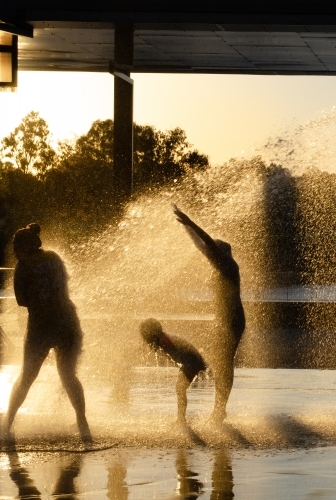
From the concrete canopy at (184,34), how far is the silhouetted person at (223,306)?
406 centimetres

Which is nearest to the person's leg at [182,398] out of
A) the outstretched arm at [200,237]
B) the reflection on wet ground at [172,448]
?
the reflection on wet ground at [172,448]

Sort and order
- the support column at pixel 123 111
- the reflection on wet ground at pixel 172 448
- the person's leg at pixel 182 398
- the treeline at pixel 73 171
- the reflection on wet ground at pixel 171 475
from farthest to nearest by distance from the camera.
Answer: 1. the treeline at pixel 73 171
2. the support column at pixel 123 111
3. the person's leg at pixel 182 398
4. the reflection on wet ground at pixel 172 448
5. the reflection on wet ground at pixel 171 475

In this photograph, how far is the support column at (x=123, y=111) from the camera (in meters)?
14.4

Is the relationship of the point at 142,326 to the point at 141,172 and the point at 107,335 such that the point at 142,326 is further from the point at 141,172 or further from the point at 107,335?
the point at 141,172

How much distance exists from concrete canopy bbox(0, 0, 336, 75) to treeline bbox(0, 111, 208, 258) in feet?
62.6

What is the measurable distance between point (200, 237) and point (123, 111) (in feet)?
20.4

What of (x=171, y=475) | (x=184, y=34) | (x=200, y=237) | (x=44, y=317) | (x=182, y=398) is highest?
(x=184, y=34)

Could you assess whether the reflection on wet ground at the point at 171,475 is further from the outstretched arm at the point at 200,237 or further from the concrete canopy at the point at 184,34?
the concrete canopy at the point at 184,34

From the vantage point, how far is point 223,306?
9820mm

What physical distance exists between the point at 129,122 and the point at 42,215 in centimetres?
3831

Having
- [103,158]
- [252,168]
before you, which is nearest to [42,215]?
[103,158]

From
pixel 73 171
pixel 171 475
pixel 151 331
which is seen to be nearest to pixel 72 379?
pixel 151 331

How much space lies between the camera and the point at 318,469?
25.2 ft

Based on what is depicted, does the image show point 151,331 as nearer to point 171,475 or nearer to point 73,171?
point 171,475
